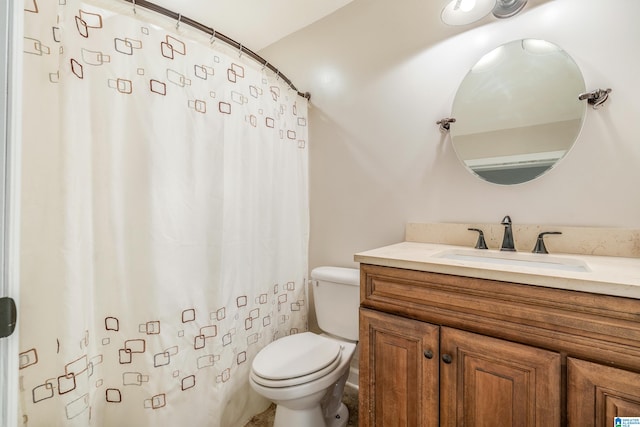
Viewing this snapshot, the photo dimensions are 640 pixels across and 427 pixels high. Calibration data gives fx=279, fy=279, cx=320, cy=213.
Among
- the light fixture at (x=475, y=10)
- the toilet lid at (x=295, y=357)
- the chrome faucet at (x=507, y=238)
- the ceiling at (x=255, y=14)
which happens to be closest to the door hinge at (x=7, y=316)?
the toilet lid at (x=295, y=357)

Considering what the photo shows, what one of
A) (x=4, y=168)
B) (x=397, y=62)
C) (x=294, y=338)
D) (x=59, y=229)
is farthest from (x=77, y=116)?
(x=397, y=62)

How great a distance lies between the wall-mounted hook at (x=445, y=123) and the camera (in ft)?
4.64

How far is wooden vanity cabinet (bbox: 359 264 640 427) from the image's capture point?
2.31 ft

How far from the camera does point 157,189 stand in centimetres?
117

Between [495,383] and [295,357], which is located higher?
[495,383]

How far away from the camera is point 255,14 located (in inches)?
73.0

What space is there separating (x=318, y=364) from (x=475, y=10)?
5.85 ft

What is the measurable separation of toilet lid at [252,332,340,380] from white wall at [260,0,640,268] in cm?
54

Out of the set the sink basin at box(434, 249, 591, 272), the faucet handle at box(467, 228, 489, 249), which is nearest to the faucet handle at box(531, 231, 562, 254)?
the sink basin at box(434, 249, 591, 272)

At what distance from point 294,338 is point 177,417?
61cm

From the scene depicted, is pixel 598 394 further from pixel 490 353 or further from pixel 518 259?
pixel 518 259

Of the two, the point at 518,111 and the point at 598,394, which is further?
the point at 518,111

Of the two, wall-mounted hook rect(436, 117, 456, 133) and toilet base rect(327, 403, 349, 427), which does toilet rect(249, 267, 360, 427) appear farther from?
wall-mounted hook rect(436, 117, 456, 133)

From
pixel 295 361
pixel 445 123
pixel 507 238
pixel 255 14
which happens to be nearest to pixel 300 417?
pixel 295 361
